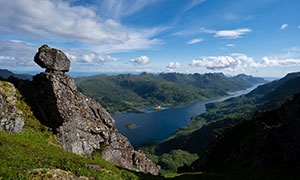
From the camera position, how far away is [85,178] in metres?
26.8

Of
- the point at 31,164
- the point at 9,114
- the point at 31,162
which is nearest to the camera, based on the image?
the point at 31,164

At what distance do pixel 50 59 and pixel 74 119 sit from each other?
1628 cm

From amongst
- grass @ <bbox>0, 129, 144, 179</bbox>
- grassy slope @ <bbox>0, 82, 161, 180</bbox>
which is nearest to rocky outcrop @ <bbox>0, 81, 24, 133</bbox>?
grassy slope @ <bbox>0, 82, 161, 180</bbox>

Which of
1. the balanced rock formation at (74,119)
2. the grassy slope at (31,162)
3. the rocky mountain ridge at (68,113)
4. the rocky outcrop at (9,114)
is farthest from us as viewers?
the rocky mountain ridge at (68,113)

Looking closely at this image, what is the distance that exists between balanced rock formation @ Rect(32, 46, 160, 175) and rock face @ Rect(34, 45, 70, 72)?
24 cm

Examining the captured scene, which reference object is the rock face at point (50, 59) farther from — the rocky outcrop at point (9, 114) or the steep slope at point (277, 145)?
the steep slope at point (277, 145)

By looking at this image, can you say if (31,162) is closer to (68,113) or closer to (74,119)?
(68,113)

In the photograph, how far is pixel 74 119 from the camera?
153ft

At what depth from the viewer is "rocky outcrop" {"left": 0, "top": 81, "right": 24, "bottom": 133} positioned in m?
38.0

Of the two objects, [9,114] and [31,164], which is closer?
[31,164]

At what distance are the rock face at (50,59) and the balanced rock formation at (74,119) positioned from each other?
0.78ft

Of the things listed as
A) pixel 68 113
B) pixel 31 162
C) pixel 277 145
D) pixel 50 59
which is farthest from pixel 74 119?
pixel 277 145

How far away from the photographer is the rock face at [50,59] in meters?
51.4

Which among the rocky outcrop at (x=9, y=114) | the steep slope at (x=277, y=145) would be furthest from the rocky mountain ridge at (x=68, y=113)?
the steep slope at (x=277, y=145)
